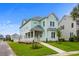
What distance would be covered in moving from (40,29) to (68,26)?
0.35 m

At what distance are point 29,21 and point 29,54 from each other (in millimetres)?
417

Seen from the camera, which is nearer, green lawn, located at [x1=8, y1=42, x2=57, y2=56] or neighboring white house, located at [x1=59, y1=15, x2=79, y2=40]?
green lawn, located at [x1=8, y1=42, x2=57, y2=56]

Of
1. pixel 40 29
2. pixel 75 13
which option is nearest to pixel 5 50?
pixel 40 29

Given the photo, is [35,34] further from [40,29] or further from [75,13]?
[75,13]

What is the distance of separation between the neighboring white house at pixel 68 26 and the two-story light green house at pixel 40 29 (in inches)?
3.4

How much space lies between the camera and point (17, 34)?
15.4 metres

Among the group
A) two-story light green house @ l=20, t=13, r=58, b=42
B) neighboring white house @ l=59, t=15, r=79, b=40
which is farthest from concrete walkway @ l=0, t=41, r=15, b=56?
neighboring white house @ l=59, t=15, r=79, b=40

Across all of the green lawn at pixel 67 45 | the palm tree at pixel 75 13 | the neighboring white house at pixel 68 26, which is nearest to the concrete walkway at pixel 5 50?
the green lawn at pixel 67 45

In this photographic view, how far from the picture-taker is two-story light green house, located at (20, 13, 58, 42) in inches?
607

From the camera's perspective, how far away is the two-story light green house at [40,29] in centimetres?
1541

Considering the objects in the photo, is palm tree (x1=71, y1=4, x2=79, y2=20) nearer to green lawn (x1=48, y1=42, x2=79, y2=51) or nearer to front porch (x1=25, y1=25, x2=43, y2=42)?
green lawn (x1=48, y1=42, x2=79, y2=51)

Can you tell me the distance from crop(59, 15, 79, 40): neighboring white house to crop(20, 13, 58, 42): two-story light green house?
0.28 ft

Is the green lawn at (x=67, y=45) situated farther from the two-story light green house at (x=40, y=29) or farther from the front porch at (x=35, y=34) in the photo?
the front porch at (x=35, y=34)

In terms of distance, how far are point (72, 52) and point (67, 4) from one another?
0.59m
